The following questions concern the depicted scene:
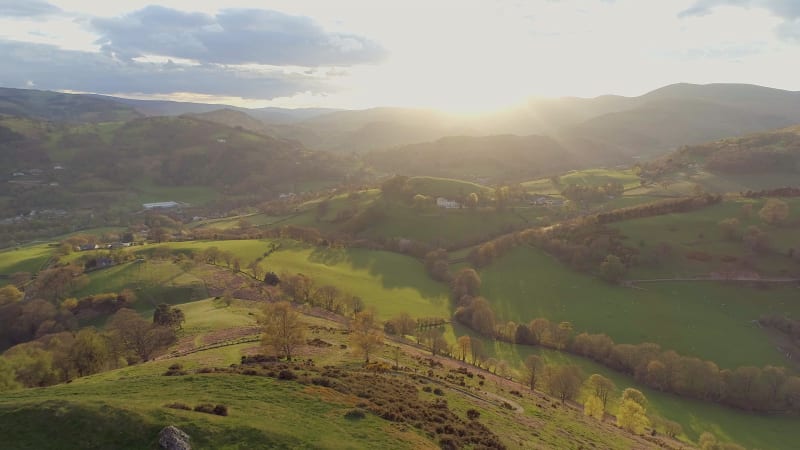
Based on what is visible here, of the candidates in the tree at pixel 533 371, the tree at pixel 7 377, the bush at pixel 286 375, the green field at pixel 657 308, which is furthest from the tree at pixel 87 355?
the green field at pixel 657 308

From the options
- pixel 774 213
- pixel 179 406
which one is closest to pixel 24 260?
pixel 179 406

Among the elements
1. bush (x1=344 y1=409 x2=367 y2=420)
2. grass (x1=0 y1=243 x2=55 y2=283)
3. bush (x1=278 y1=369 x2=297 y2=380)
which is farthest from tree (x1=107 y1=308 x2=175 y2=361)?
grass (x1=0 y1=243 x2=55 y2=283)

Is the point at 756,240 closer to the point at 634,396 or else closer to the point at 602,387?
the point at 634,396

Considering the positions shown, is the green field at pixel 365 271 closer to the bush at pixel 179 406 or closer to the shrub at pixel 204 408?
the shrub at pixel 204 408

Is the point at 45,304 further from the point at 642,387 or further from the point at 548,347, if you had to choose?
the point at 642,387

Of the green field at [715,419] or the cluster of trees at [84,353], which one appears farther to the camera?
the green field at [715,419]
